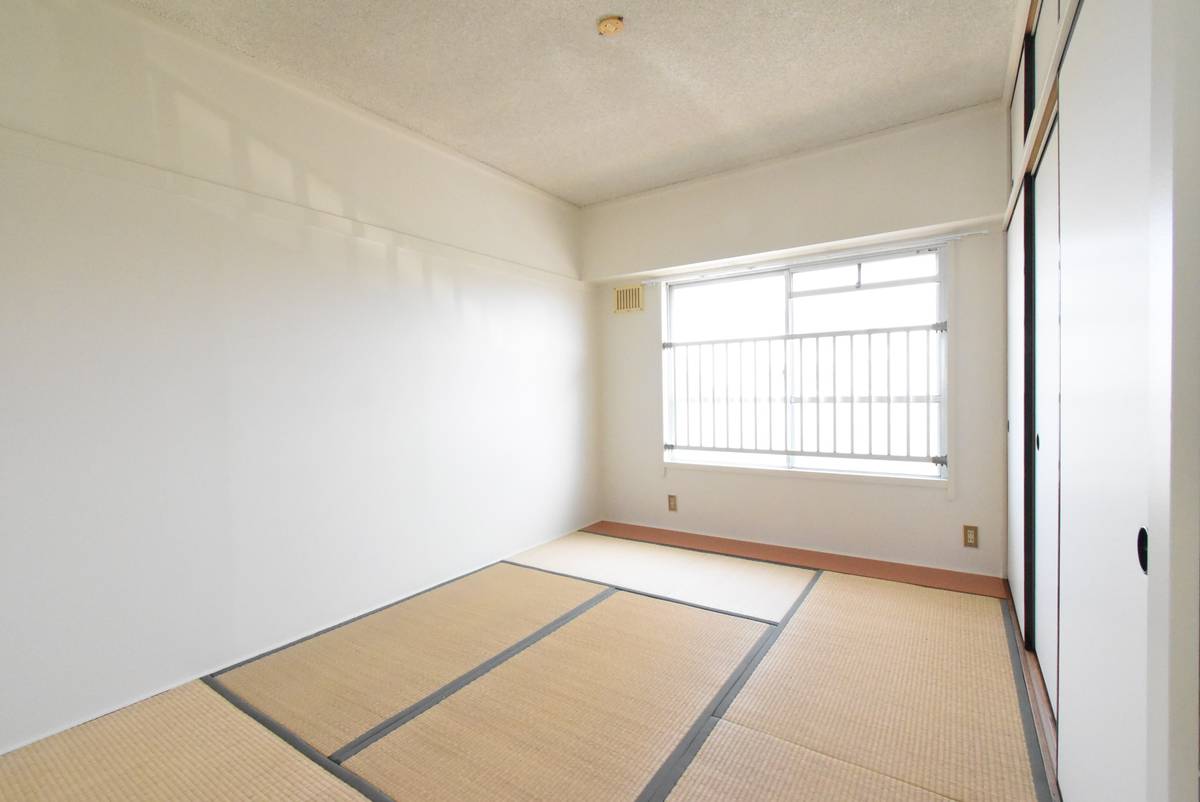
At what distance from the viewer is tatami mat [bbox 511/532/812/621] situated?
9.84 ft

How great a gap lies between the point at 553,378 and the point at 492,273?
3.18 ft

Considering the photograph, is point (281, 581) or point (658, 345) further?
point (658, 345)

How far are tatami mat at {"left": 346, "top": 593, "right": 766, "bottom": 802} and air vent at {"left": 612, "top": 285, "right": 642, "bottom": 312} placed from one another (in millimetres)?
2666

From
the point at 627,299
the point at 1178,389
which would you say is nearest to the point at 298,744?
the point at 1178,389

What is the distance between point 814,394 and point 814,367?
7.5 inches

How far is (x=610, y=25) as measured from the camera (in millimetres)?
2268

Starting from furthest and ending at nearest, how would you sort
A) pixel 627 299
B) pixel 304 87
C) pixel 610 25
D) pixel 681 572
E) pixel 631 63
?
1. pixel 627 299
2. pixel 681 572
3. pixel 304 87
4. pixel 631 63
5. pixel 610 25

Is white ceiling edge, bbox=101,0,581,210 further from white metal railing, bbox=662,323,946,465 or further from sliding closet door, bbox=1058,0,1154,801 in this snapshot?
sliding closet door, bbox=1058,0,1154,801

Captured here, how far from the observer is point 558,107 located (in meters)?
2.96

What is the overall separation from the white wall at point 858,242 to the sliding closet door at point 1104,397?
5.86 feet

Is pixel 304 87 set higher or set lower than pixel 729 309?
higher

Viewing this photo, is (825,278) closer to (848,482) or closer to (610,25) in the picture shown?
(848,482)

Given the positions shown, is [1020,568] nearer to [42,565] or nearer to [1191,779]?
[1191,779]

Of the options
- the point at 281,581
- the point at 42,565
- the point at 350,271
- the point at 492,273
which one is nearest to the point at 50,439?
the point at 42,565
